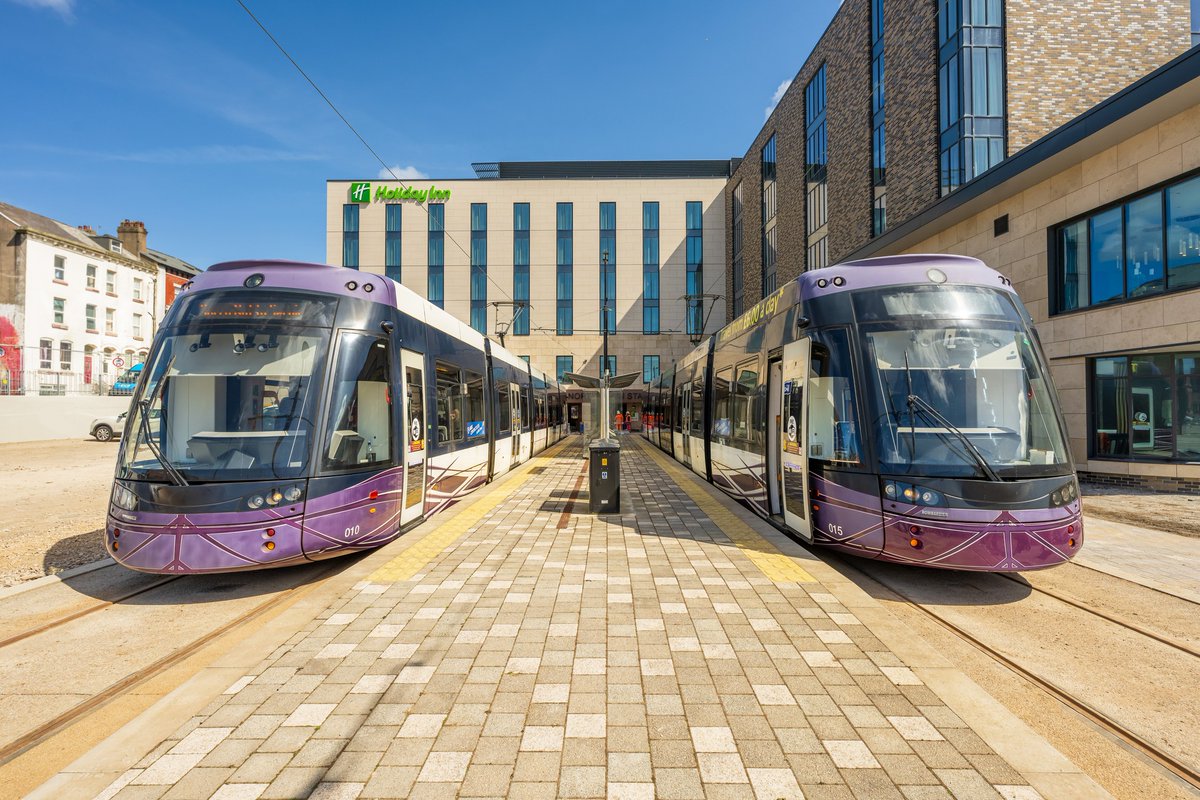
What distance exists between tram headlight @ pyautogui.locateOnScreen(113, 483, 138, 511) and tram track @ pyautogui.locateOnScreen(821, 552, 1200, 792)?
671cm

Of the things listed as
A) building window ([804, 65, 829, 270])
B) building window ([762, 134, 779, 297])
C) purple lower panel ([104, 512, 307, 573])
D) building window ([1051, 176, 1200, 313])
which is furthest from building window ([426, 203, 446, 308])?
purple lower panel ([104, 512, 307, 573])

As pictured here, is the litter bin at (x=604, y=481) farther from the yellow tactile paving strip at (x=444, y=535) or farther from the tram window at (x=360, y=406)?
the tram window at (x=360, y=406)

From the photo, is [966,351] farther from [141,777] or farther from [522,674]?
[141,777]

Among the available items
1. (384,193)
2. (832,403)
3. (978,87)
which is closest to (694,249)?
(384,193)

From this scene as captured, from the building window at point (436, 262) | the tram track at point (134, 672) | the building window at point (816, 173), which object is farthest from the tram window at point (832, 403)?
the building window at point (436, 262)

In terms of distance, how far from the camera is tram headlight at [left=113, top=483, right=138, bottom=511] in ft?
16.3

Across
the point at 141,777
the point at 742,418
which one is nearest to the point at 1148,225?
the point at 742,418

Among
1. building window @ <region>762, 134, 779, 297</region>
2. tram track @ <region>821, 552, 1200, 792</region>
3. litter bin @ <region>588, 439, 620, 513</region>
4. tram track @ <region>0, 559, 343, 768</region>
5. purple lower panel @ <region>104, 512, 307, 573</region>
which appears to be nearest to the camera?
tram track @ <region>821, 552, 1200, 792</region>

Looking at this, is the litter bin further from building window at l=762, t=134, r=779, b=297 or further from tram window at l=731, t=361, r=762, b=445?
building window at l=762, t=134, r=779, b=297

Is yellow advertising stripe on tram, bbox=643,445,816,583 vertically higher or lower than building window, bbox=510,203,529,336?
lower

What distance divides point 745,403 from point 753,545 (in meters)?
2.82

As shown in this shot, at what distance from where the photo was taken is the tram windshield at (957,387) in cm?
527

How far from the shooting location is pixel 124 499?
5.03 meters

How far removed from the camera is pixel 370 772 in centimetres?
262
